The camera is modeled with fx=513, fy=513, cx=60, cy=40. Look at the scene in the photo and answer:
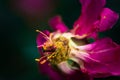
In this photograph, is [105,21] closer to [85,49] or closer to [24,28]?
[85,49]

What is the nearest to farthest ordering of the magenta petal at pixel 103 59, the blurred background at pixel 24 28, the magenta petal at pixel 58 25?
1. the magenta petal at pixel 103 59
2. the magenta petal at pixel 58 25
3. the blurred background at pixel 24 28

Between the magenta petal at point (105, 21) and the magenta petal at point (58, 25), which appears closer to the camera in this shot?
the magenta petal at point (105, 21)

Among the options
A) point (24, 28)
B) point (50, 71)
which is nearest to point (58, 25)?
point (50, 71)

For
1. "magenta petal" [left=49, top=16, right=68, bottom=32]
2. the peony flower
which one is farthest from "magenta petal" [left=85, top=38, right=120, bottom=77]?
"magenta petal" [left=49, top=16, right=68, bottom=32]

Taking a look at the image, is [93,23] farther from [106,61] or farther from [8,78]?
Result: [8,78]

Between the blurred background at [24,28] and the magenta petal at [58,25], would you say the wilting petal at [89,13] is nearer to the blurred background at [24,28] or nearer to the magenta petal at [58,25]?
the magenta petal at [58,25]

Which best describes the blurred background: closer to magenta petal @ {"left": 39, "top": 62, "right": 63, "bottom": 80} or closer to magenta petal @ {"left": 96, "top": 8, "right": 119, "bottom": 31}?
magenta petal @ {"left": 39, "top": 62, "right": 63, "bottom": 80}

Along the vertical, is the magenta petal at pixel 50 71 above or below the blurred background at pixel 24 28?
below

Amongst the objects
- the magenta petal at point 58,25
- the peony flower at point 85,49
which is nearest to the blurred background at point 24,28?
the magenta petal at point 58,25
